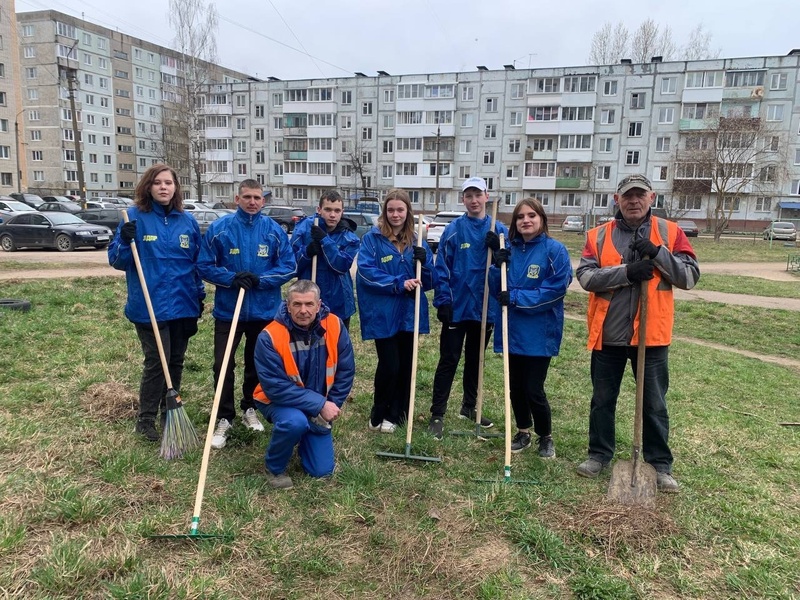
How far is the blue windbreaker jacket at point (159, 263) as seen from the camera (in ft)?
14.0

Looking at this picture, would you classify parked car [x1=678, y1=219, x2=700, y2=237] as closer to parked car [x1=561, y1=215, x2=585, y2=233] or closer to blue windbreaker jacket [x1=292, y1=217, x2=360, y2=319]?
parked car [x1=561, y1=215, x2=585, y2=233]

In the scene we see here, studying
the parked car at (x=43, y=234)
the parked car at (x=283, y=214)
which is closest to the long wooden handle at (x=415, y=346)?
the parked car at (x=43, y=234)

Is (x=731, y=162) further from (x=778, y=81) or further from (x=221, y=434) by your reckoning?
(x=221, y=434)

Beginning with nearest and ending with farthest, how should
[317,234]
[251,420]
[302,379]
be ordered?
[302,379] → [251,420] → [317,234]

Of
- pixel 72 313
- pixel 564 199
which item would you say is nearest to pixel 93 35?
pixel 564 199

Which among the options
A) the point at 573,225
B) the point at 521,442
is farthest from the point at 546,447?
the point at 573,225

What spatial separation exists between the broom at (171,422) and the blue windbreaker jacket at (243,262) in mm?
471

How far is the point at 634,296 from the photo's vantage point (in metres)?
3.90

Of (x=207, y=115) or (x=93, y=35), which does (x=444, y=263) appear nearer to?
(x=207, y=115)

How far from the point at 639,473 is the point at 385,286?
92.8 inches

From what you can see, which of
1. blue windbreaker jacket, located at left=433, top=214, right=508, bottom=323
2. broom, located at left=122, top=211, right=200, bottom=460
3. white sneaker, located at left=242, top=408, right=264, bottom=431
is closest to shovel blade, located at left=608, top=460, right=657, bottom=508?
blue windbreaker jacket, located at left=433, top=214, right=508, bottom=323

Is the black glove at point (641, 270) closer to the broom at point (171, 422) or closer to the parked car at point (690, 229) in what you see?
the broom at point (171, 422)

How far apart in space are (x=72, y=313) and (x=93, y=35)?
7118cm

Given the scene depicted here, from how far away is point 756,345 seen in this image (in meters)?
9.60
